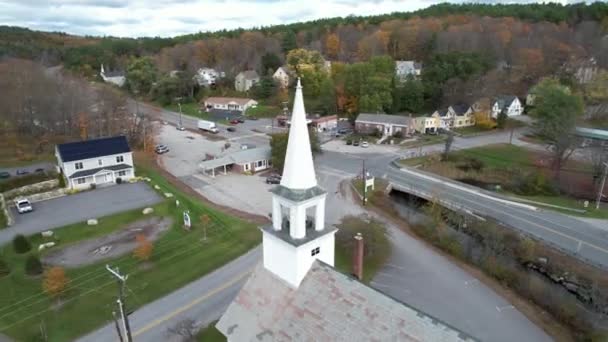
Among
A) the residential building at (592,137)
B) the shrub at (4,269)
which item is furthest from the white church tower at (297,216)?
the residential building at (592,137)

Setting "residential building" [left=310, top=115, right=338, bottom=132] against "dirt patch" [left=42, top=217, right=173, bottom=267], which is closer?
"dirt patch" [left=42, top=217, right=173, bottom=267]

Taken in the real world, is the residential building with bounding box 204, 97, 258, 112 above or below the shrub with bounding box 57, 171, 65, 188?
above

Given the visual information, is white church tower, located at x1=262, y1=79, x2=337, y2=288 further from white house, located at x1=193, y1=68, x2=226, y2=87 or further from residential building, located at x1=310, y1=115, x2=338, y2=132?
white house, located at x1=193, y1=68, x2=226, y2=87

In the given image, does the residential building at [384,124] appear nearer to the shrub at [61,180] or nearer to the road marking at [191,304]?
the shrub at [61,180]

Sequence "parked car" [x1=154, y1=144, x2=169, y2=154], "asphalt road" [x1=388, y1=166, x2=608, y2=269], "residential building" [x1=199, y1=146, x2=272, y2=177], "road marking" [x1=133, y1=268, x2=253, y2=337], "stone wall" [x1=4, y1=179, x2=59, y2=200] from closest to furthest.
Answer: "road marking" [x1=133, y1=268, x2=253, y2=337], "asphalt road" [x1=388, y1=166, x2=608, y2=269], "stone wall" [x1=4, y1=179, x2=59, y2=200], "residential building" [x1=199, y1=146, x2=272, y2=177], "parked car" [x1=154, y1=144, x2=169, y2=154]

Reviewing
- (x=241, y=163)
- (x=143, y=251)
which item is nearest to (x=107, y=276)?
(x=143, y=251)

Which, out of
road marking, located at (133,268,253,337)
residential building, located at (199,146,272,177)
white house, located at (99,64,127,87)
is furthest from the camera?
white house, located at (99,64,127,87)

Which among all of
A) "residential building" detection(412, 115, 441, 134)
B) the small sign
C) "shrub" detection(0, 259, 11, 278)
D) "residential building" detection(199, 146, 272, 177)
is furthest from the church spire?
"residential building" detection(412, 115, 441, 134)

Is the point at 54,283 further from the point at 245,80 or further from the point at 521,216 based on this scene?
the point at 245,80
